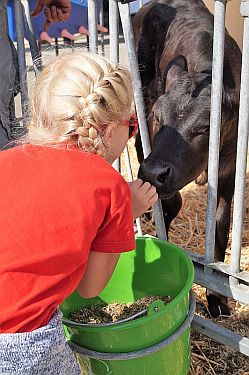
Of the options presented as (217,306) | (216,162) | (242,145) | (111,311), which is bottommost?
(217,306)

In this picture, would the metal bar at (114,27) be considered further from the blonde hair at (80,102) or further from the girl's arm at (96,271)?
the girl's arm at (96,271)

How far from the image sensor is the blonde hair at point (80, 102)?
1771 mm

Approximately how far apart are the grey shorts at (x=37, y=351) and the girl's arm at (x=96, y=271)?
5.5 inches

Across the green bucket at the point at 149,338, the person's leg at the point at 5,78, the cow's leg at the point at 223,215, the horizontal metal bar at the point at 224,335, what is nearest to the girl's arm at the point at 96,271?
the green bucket at the point at 149,338

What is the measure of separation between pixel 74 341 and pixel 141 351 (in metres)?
0.23

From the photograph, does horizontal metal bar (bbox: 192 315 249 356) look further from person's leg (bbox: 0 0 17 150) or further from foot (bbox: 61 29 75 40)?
foot (bbox: 61 29 75 40)

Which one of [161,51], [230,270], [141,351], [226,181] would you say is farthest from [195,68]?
[141,351]

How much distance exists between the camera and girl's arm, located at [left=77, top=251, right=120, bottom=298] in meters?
1.85

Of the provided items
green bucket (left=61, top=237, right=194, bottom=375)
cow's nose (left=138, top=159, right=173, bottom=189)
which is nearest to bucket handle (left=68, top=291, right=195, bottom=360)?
green bucket (left=61, top=237, right=194, bottom=375)

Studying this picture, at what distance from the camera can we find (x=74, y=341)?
6.49 feet

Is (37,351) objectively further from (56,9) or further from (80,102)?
(56,9)

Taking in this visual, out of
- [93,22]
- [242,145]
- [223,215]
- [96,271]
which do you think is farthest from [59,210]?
[223,215]

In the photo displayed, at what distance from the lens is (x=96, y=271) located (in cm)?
187

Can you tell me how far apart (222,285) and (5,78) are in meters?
1.35
